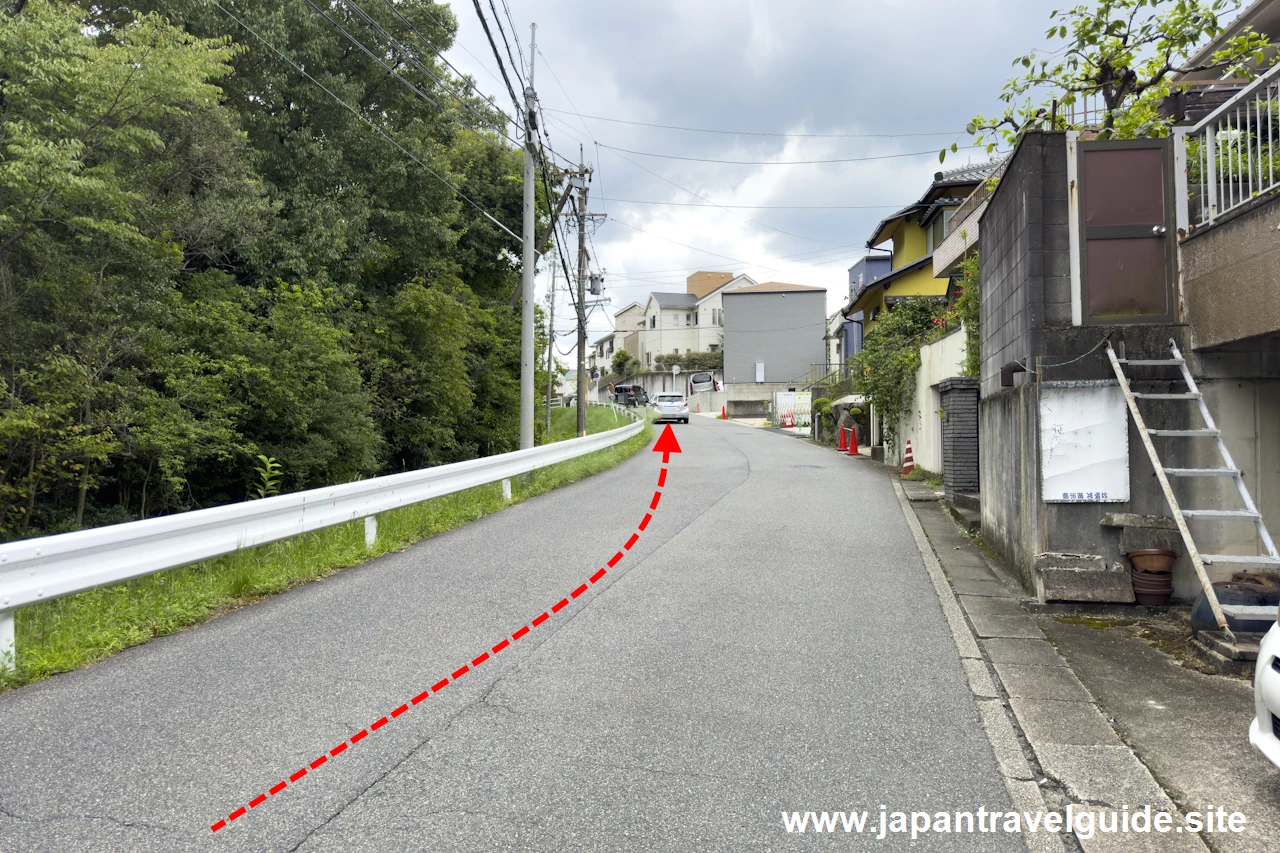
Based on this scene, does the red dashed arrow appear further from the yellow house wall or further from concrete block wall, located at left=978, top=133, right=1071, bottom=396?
the yellow house wall

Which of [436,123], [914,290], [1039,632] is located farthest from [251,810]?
[914,290]

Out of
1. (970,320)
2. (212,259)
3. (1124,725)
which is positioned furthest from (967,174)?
(1124,725)

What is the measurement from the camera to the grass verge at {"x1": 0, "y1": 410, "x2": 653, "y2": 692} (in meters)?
5.03

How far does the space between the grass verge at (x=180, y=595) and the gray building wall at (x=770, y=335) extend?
51.1 m

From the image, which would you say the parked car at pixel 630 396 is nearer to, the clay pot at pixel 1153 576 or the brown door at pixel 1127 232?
the brown door at pixel 1127 232

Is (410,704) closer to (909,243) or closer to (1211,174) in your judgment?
(1211,174)

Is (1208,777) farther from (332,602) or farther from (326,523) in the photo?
(326,523)

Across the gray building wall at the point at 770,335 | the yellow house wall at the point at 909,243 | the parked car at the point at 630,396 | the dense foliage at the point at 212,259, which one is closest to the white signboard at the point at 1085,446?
the dense foliage at the point at 212,259

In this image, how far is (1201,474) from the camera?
5.79 meters

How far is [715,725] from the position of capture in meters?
3.94

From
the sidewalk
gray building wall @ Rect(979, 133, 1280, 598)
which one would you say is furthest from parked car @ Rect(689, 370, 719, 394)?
the sidewalk

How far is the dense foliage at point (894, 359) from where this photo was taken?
19.0 meters

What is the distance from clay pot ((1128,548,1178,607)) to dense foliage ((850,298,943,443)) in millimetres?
12424

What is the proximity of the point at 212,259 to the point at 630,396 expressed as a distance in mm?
40773
